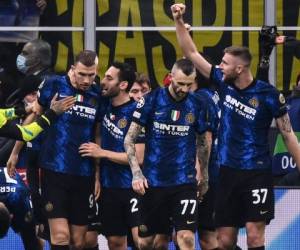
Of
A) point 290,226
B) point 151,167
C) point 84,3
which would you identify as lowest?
point 290,226

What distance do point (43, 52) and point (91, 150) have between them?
2.10m

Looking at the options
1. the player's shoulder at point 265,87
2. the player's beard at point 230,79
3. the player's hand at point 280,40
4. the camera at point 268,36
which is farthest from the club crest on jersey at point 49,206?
the player's hand at point 280,40

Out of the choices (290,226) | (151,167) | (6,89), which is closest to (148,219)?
(151,167)

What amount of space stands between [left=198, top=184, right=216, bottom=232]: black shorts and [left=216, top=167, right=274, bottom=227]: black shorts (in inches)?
15.8

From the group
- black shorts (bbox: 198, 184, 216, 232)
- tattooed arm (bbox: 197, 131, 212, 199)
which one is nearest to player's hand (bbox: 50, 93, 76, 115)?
tattooed arm (bbox: 197, 131, 212, 199)

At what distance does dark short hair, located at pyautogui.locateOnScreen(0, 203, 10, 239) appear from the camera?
13.1 m

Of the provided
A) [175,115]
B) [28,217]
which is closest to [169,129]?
[175,115]

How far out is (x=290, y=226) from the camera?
14.6 m

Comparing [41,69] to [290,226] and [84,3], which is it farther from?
[290,226]

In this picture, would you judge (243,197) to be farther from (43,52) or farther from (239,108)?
(43,52)

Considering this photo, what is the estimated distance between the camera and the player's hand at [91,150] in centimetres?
1302

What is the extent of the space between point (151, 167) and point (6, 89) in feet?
12.4

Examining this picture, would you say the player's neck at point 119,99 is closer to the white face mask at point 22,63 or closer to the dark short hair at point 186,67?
the dark short hair at point 186,67

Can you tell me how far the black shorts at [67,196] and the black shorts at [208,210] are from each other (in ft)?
3.75
